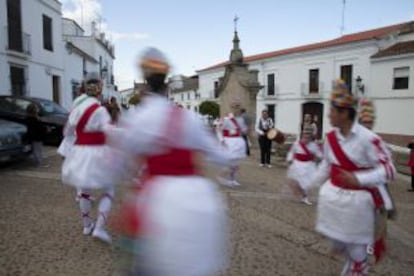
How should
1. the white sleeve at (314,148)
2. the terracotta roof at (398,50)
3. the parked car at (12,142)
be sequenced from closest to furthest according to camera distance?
1. the white sleeve at (314,148)
2. the parked car at (12,142)
3. the terracotta roof at (398,50)

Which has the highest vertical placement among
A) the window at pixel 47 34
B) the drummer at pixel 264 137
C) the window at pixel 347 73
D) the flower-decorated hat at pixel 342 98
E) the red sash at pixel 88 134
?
the window at pixel 47 34

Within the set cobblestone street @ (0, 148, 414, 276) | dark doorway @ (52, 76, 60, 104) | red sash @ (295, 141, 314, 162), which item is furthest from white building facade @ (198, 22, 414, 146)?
cobblestone street @ (0, 148, 414, 276)

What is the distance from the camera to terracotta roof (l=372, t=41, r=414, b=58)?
90.2 feet

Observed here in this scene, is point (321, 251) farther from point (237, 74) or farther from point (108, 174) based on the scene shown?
point (237, 74)

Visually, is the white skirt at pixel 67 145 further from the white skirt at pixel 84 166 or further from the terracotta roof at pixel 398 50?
the terracotta roof at pixel 398 50

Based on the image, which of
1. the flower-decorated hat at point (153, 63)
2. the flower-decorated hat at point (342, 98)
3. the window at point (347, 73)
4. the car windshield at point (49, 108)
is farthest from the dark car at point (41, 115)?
the window at point (347, 73)

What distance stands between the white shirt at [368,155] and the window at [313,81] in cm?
3398

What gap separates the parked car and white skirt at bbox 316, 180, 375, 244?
8007 mm

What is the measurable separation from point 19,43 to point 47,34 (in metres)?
3.48

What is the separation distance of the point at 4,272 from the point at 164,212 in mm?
2575

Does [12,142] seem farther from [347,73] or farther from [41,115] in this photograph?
[347,73]

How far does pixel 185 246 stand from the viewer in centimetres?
223

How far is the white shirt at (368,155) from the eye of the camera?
2961mm

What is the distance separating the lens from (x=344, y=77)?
3338 centimetres
